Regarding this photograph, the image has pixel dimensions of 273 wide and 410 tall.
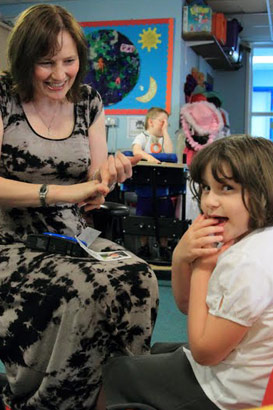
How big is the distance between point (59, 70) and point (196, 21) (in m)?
3.84

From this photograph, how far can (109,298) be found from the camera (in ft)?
3.88

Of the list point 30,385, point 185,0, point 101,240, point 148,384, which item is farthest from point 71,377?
point 185,0

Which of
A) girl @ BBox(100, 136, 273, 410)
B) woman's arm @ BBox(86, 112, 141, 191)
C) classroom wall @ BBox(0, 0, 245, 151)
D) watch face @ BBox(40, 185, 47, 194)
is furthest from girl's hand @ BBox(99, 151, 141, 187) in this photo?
classroom wall @ BBox(0, 0, 245, 151)

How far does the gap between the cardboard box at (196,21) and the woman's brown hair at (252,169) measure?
4.28 metres

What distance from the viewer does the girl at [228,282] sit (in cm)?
82

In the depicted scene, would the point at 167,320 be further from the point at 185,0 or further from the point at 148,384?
the point at 185,0

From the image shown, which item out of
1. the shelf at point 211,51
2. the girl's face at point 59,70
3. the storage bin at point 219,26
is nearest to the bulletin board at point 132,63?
the shelf at point 211,51

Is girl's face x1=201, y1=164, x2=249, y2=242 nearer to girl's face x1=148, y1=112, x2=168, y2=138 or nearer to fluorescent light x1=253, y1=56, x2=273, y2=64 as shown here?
girl's face x1=148, y1=112, x2=168, y2=138

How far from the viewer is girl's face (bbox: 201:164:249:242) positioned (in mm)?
883

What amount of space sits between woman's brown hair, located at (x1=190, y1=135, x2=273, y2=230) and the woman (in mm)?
438

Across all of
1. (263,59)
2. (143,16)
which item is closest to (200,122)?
(143,16)

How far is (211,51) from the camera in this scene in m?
5.76

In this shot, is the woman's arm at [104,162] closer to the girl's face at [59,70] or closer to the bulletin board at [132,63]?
the girl's face at [59,70]

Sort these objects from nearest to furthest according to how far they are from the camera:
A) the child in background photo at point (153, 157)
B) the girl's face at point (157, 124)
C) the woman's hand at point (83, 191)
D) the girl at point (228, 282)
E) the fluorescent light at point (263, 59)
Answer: the girl at point (228, 282) < the woman's hand at point (83, 191) < the child in background photo at point (153, 157) < the girl's face at point (157, 124) < the fluorescent light at point (263, 59)
